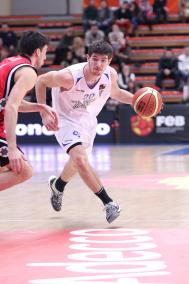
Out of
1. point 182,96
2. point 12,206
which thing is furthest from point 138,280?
point 182,96

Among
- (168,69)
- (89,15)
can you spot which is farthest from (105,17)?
(168,69)

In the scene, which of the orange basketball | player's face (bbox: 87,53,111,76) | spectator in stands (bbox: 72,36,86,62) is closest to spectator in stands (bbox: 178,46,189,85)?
spectator in stands (bbox: 72,36,86,62)

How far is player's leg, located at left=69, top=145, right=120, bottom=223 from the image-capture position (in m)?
6.89

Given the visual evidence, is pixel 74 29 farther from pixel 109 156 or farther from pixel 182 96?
pixel 109 156

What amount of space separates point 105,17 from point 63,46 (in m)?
2.10

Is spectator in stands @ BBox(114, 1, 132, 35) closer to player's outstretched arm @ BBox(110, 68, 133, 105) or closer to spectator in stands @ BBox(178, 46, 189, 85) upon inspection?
spectator in stands @ BBox(178, 46, 189, 85)

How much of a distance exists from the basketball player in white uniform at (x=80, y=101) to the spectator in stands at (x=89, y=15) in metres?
16.2

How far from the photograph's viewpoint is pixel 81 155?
7.02m

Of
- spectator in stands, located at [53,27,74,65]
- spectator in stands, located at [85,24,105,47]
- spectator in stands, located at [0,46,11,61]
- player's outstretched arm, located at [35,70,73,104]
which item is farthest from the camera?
spectator in stands, located at [85,24,105,47]

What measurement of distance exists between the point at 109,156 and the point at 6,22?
1120 centimetres

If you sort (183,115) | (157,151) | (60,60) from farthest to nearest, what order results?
(60,60) → (183,115) → (157,151)

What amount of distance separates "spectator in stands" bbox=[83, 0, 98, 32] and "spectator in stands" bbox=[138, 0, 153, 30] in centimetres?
145

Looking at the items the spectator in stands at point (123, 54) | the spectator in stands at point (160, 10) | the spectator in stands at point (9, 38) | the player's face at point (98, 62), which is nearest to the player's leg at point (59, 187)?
the player's face at point (98, 62)

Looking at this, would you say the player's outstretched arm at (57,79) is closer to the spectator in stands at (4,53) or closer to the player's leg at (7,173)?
the player's leg at (7,173)
